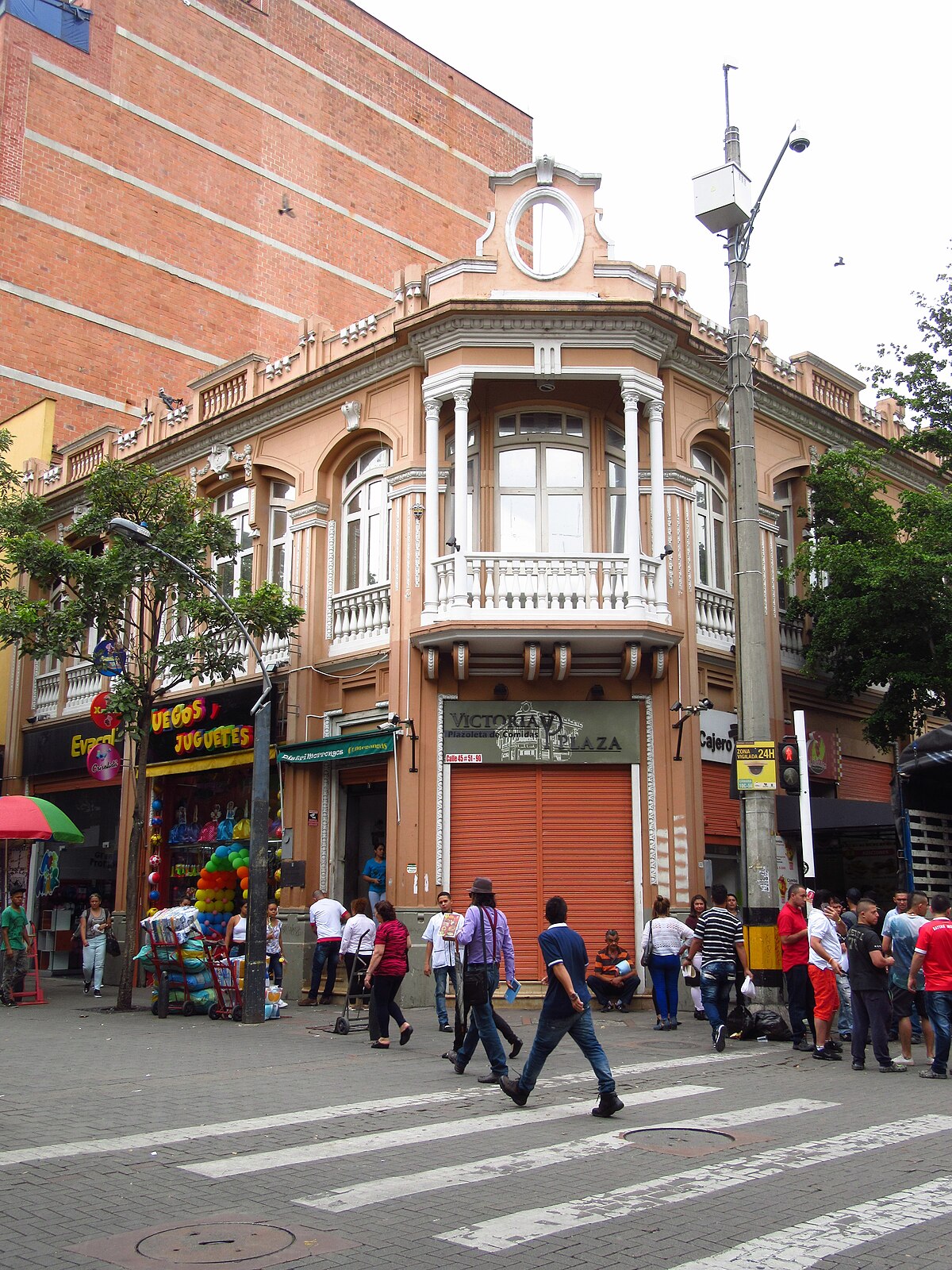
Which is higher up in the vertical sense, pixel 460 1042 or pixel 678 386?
pixel 678 386

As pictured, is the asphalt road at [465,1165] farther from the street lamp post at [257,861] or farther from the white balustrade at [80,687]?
the white balustrade at [80,687]

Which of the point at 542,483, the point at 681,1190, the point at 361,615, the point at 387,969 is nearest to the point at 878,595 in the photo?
the point at 542,483

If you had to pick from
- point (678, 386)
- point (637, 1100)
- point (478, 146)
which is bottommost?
point (637, 1100)

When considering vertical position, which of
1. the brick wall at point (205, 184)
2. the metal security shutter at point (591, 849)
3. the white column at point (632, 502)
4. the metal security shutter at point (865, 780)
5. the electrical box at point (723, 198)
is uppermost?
the brick wall at point (205, 184)

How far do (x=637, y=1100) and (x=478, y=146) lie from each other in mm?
35561

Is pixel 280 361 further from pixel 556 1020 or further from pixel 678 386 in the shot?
pixel 556 1020

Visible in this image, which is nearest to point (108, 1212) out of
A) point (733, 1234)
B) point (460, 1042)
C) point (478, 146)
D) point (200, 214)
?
point (733, 1234)

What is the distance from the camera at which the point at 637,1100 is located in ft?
31.9

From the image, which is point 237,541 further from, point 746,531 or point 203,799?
point 746,531

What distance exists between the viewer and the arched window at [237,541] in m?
22.6

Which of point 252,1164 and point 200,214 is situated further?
point 200,214

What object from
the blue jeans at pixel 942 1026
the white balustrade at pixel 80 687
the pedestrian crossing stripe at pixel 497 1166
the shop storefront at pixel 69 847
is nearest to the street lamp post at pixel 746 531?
the blue jeans at pixel 942 1026

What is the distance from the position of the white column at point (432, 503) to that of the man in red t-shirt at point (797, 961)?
7.19m

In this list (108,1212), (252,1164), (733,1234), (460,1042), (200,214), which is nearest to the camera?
(733,1234)
